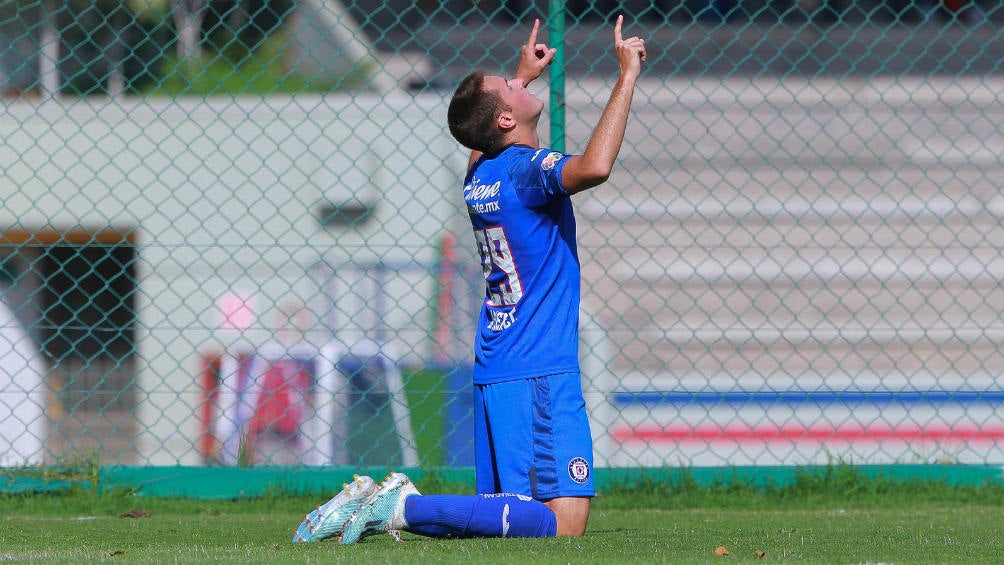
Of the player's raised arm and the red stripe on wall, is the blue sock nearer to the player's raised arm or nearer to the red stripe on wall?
the player's raised arm

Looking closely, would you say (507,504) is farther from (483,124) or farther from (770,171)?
(770,171)

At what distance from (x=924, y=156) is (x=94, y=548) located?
7.19 metres

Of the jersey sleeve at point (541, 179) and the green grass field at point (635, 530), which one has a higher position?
the jersey sleeve at point (541, 179)

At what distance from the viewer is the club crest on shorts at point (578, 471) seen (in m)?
2.92

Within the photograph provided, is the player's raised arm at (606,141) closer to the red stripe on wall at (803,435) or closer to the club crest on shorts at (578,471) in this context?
the club crest on shorts at (578,471)

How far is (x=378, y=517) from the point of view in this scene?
2.77 meters

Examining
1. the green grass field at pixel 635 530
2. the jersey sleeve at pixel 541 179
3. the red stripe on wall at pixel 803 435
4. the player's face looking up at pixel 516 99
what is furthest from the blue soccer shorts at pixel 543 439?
the red stripe on wall at pixel 803 435

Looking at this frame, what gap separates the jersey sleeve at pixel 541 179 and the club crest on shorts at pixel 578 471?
60 centimetres

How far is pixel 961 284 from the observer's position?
8164 millimetres

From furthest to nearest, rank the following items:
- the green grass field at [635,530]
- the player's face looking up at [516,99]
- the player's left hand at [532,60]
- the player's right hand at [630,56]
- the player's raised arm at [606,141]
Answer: the player's left hand at [532,60], the player's face looking up at [516,99], the player's right hand at [630,56], the player's raised arm at [606,141], the green grass field at [635,530]

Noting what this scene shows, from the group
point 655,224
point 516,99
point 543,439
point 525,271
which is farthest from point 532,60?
point 655,224

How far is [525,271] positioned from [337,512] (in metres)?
0.71

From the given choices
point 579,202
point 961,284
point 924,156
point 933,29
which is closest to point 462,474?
point 579,202

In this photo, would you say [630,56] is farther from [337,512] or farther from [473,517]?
[337,512]
